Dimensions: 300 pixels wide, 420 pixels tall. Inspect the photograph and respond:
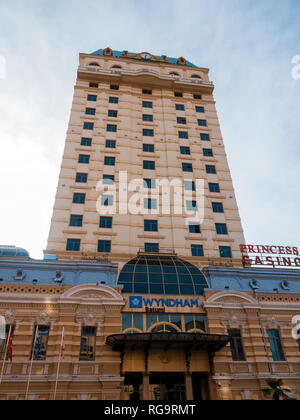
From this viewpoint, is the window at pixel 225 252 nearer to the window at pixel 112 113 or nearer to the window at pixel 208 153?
the window at pixel 208 153

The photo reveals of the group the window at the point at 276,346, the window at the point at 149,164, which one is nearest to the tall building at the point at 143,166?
the window at the point at 149,164

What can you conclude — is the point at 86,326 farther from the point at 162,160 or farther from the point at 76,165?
the point at 162,160

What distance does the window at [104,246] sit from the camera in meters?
41.8

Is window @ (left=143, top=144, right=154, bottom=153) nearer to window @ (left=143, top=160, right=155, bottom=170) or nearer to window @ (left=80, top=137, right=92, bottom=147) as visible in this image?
window @ (left=143, top=160, right=155, bottom=170)

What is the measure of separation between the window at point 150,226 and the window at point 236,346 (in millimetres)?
17019

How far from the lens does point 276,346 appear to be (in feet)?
109

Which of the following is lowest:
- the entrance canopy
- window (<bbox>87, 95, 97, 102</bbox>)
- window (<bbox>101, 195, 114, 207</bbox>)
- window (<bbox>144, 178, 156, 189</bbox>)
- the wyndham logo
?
the entrance canopy

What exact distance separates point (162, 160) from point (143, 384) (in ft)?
108

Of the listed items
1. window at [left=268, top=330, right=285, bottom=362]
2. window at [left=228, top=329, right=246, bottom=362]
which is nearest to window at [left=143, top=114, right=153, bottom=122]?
window at [left=228, top=329, right=246, bottom=362]

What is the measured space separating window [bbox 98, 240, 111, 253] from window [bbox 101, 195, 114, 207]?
585 cm

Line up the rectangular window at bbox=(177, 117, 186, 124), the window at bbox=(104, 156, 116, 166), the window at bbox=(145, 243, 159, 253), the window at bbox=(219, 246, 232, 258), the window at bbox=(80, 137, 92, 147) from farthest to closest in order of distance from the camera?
the rectangular window at bbox=(177, 117, 186, 124) → the window at bbox=(80, 137, 92, 147) → the window at bbox=(104, 156, 116, 166) → the window at bbox=(219, 246, 232, 258) → the window at bbox=(145, 243, 159, 253)

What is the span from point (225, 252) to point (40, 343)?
2602 cm

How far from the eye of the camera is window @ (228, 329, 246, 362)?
32.2 metres
